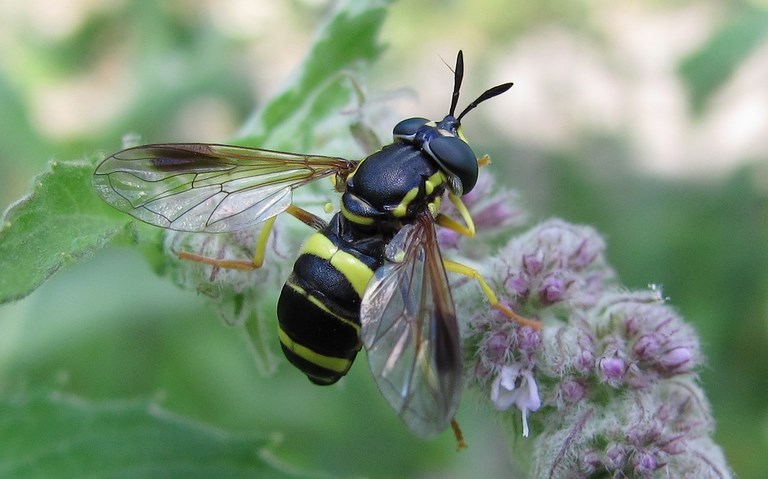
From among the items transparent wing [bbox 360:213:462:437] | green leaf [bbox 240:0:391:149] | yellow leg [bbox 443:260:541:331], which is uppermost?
green leaf [bbox 240:0:391:149]

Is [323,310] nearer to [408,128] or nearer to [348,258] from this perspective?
[348,258]

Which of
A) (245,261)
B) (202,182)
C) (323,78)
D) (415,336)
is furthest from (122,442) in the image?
(323,78)

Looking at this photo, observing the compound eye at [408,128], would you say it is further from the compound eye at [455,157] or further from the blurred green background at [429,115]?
the blurred green background at [429,115]

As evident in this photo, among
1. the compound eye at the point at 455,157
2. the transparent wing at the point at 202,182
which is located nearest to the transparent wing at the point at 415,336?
the compound eye at the point at 455,157

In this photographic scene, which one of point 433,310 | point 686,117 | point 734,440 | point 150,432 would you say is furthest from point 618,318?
point 686,117

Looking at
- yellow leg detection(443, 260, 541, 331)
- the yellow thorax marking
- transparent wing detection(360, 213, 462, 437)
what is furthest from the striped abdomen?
yellow leg detection(443, 260, 541, 331)

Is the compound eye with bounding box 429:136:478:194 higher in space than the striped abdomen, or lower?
higher

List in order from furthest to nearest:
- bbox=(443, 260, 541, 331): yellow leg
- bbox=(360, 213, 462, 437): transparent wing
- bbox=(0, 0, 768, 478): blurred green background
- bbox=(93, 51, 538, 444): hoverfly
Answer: bbox=(0, 0, 768, 478): blurred green background
bbox=(443, 260, 541, 331): yellow leg
bbox=(93, 51, 538, 444): hoverfly
bbox=(360, 213, 462, 437): transparent wing

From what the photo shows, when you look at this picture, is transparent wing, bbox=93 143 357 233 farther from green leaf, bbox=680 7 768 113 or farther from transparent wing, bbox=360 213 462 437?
green leaf, bbox=680 7 768 113

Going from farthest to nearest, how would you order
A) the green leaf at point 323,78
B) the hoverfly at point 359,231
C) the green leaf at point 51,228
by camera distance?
the green leaf at point 323,78
the green leaf at point 51,228
the hoverfly at point 359,231
